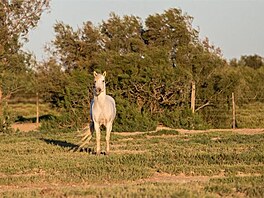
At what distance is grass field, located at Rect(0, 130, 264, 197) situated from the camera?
8695 mm

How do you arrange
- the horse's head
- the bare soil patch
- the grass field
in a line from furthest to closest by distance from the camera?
the bare soil patch, the horse's head, the grass field

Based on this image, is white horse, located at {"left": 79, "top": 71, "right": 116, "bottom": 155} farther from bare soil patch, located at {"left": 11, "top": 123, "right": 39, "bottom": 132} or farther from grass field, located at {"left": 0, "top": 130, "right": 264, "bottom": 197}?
bare soil patch, located at {"left": 11, "top": 123, "right": 39, "bottom": 132}

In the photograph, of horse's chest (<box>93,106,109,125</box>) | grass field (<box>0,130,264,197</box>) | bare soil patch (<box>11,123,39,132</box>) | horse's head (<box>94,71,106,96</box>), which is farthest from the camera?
bare soil patch (<box>11,123,39,132</box>)

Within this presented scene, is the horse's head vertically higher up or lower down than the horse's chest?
higher up

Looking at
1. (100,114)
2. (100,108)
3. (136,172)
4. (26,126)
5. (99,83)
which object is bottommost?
(136,172)

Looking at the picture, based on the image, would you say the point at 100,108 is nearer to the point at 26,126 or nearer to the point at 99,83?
the point at 99,83

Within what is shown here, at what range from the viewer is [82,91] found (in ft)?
86.4

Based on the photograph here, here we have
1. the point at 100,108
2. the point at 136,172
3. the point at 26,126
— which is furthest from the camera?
the point at 26,126

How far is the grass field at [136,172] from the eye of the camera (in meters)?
8.70

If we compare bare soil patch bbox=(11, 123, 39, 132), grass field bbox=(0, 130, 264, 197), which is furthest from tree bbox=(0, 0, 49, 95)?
grass field bbox=(0, 130, 264, 197)

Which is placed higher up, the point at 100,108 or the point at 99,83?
the point at 99,83

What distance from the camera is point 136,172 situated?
431 inches

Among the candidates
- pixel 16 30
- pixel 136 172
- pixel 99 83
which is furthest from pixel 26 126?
pixel 136 172

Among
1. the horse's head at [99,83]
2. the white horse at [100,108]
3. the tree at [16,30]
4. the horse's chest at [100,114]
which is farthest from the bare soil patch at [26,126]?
the horse's head at [99,83]
